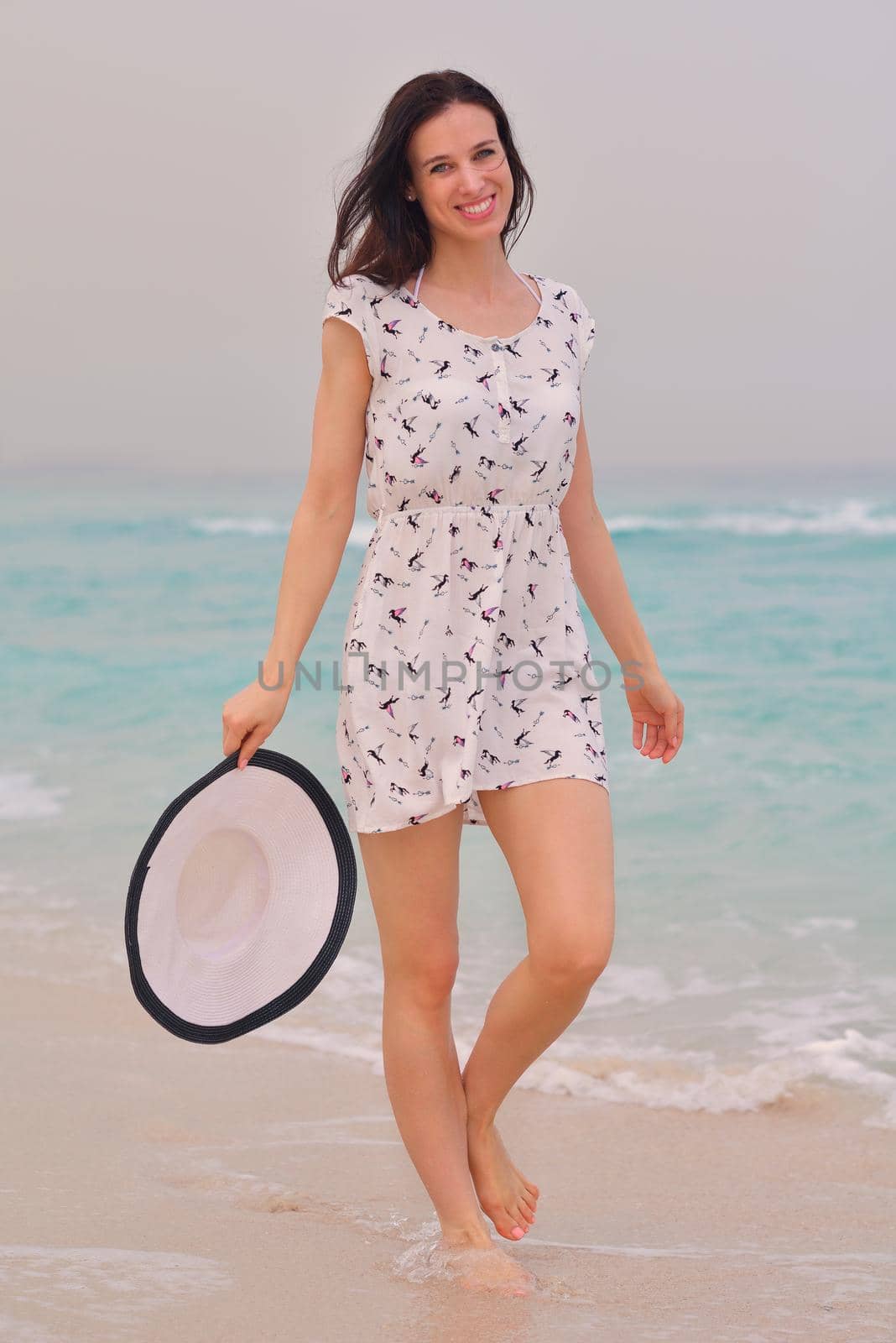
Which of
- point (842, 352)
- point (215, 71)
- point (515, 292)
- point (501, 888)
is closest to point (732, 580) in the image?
point (842, 352)

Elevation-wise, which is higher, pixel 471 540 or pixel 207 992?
pixel 471 540

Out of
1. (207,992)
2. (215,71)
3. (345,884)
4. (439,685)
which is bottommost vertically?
(207,992)

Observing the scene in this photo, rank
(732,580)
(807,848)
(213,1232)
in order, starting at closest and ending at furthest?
(213,1232), (807,848), (732,580)

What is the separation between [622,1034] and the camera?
3.43 meters

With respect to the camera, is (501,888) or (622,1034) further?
(501,888)

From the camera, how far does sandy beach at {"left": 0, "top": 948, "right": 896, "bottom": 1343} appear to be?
6.06 ft

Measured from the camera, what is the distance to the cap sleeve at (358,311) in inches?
78.9

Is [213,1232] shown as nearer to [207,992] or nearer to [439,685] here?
[207,992]

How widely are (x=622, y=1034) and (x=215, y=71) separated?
1261 cm

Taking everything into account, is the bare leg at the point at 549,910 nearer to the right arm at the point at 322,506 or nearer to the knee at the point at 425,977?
the knee at the point at 425,977

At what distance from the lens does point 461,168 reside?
204 cm

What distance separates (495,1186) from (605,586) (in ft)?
2.97

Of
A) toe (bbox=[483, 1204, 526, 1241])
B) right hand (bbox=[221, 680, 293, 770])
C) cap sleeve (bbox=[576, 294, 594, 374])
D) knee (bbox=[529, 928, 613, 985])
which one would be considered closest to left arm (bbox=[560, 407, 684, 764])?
cap sleeve (bbox=[576, 294, 594, 374])

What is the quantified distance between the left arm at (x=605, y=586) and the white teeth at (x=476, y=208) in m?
0.36
